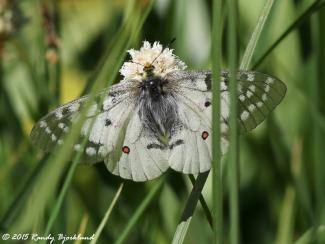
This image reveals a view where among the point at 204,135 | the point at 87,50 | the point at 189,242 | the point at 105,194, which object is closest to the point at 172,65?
the point at 204,135

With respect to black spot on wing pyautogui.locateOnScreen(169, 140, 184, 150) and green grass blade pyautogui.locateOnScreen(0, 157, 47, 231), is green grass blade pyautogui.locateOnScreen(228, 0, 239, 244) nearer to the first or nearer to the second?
black spot on wing pyautogui.locateOnScreen(169, 140, 184, 150)

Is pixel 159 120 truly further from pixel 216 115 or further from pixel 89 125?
pixel 216 115

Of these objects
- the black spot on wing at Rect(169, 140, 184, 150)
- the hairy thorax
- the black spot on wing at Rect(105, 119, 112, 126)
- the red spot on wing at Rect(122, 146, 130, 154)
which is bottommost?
the red spot on wing at Rect(122, 146, 130, 154)

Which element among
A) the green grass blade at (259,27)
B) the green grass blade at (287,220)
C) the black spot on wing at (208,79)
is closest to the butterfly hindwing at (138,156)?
the black spot on wing at (208,79)

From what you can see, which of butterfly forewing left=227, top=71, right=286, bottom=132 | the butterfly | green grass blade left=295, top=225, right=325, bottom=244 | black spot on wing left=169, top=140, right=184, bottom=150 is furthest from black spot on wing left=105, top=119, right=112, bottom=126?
green grass blade left=295, top=225, right=325, bottom=244

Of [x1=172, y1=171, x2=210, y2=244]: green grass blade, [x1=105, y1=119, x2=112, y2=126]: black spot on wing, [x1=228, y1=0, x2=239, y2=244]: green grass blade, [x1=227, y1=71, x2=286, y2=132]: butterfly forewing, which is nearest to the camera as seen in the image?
[x1=228, y1=0, x2=239, y2=244]: green grass blade

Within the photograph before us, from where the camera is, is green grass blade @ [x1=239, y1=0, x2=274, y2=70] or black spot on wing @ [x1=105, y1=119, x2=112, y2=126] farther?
black spot on wing @ [x1=105, y1=119, x2=112, y2=126]

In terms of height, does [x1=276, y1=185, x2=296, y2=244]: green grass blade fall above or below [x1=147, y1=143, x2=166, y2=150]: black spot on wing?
below
